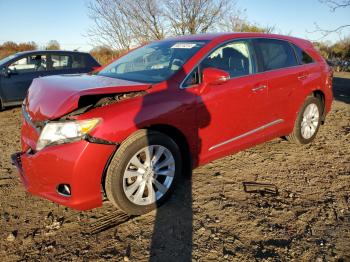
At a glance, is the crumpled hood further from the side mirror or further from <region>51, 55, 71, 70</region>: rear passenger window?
<region>51, 55, 71, 70</region>: rear passenger window

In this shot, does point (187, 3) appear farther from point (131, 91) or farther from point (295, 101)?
point (131, 91)

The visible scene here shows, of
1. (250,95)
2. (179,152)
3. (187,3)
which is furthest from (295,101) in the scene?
(187,3)

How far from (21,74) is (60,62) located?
1.03m

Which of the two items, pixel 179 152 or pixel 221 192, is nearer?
pixel 179 152

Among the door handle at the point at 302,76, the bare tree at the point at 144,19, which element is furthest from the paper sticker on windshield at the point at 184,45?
the bare tree at the point at 144,19

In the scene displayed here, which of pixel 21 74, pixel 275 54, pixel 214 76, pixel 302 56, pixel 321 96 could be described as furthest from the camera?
pixel 21 74

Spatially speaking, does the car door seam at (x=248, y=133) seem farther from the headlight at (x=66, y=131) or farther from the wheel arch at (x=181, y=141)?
the headlight at (x=66, y=131)

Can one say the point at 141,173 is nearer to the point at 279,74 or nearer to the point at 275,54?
the point at 279,74

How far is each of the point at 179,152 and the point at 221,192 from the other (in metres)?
0.71

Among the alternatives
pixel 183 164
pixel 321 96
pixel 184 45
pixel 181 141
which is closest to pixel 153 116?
pixel 181 141

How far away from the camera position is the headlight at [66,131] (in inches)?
106

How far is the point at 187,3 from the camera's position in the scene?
15031 millimetres

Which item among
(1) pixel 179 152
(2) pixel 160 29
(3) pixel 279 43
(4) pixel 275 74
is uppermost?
(2) pixel 160 29

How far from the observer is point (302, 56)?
4879 mm
